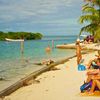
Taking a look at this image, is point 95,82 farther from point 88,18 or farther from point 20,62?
point 20,62

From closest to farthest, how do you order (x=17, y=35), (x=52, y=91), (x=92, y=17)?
1. (x=52, y=91)
2. (x=92, y=17)
3. (x=17, y=35)

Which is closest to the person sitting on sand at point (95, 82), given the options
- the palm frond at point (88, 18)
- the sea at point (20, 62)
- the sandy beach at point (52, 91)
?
the sandy beach at point (52, 91)

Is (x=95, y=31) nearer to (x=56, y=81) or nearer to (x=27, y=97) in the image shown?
(x=56, y=81)

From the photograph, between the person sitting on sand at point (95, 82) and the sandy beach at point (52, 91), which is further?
the sandy beach at point (52, 91)

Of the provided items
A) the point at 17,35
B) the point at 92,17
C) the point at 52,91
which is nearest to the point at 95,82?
the point at 52,91

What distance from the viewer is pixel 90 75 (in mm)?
10969

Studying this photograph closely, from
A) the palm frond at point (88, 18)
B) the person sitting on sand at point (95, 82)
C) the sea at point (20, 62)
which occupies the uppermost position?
the palm frond at point (88, 18)

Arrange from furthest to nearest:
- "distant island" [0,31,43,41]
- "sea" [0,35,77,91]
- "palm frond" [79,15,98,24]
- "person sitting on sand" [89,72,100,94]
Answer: "distant island" [0,31,43,41] < "palm frond" [79,15,98,24] < "sea" [0,35,77,91] < "person sitting on sand" [89,72,100,94]

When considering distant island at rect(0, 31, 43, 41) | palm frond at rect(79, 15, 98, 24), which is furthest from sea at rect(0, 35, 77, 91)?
distant island at rect(0, 31, 43, 41)

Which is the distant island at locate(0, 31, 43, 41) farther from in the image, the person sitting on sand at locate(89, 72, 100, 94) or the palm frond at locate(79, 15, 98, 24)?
the person sitting on sand at locate(89, 72, 100, 94)

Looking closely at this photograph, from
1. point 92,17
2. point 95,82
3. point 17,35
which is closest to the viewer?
point 95,82

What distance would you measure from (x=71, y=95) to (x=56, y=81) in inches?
143

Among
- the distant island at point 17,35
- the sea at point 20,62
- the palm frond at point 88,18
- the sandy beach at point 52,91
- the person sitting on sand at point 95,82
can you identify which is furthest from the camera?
the distant island at point 17,35

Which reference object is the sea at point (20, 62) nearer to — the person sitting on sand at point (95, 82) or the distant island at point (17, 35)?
the person sitting on sand at point (95, 82)
